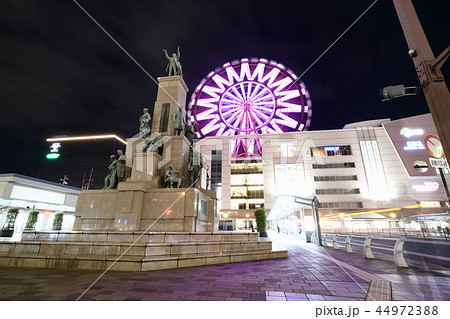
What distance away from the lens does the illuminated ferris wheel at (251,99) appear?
121 feet

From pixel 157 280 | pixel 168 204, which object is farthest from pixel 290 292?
pixel 168 204

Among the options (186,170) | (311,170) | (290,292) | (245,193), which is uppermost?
(311,170)

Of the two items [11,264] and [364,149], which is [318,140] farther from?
[11,264]

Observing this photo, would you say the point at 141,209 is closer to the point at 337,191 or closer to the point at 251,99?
the point at 251,99

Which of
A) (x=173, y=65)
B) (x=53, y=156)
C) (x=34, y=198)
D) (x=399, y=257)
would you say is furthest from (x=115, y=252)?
(x=53, y=156)

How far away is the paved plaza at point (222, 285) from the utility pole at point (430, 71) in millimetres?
2918

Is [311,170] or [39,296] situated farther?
[311,170]

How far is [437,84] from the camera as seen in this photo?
14.1 ft

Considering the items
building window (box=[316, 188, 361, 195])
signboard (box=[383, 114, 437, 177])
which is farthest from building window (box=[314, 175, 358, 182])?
signboard (box=[383, 114, 437, 177])

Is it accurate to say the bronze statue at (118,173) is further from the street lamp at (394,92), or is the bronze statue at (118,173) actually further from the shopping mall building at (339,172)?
the shopping mall building at (339,172)

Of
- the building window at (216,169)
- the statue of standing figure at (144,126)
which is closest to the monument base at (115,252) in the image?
the statue of standing figure at (144,126)

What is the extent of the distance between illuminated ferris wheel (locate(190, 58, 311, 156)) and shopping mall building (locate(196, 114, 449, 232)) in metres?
8.75
